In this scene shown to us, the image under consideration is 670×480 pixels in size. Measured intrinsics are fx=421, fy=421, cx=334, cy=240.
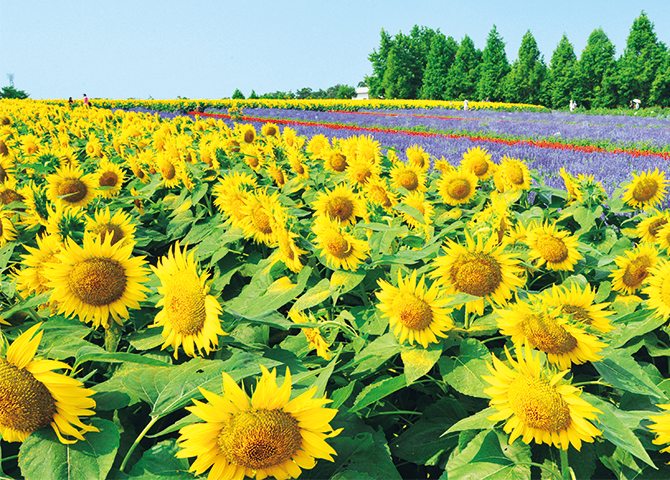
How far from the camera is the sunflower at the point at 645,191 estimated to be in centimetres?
231

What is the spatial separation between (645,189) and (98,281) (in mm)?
2656

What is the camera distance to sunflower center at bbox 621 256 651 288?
1.62 meters

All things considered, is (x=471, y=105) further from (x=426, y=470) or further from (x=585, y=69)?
(x=426, y=470)

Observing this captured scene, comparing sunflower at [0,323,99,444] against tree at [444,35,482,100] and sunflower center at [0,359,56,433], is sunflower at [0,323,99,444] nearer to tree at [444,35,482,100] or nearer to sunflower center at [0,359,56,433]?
sunflower center at [0,359,56,433]

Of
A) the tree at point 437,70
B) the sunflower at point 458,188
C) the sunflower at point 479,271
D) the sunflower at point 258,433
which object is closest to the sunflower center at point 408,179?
the sunflower at point 458,188

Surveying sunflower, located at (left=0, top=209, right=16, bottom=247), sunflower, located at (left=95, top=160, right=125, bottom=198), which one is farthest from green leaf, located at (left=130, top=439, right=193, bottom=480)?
sunflower, located at (left=95, top=160, right=125, bottom=198)

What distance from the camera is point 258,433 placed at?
32.8 inches

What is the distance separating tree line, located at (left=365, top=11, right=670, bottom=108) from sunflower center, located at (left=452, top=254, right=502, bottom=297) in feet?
184

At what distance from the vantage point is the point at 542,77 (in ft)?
173

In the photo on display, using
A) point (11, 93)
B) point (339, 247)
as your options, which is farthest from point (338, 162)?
point (11, 93)

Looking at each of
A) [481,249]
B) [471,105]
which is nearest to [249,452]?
[481,249]

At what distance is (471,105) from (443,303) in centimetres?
4481

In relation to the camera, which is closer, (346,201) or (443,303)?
(443,303)

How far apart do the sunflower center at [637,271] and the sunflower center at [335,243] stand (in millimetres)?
1108
